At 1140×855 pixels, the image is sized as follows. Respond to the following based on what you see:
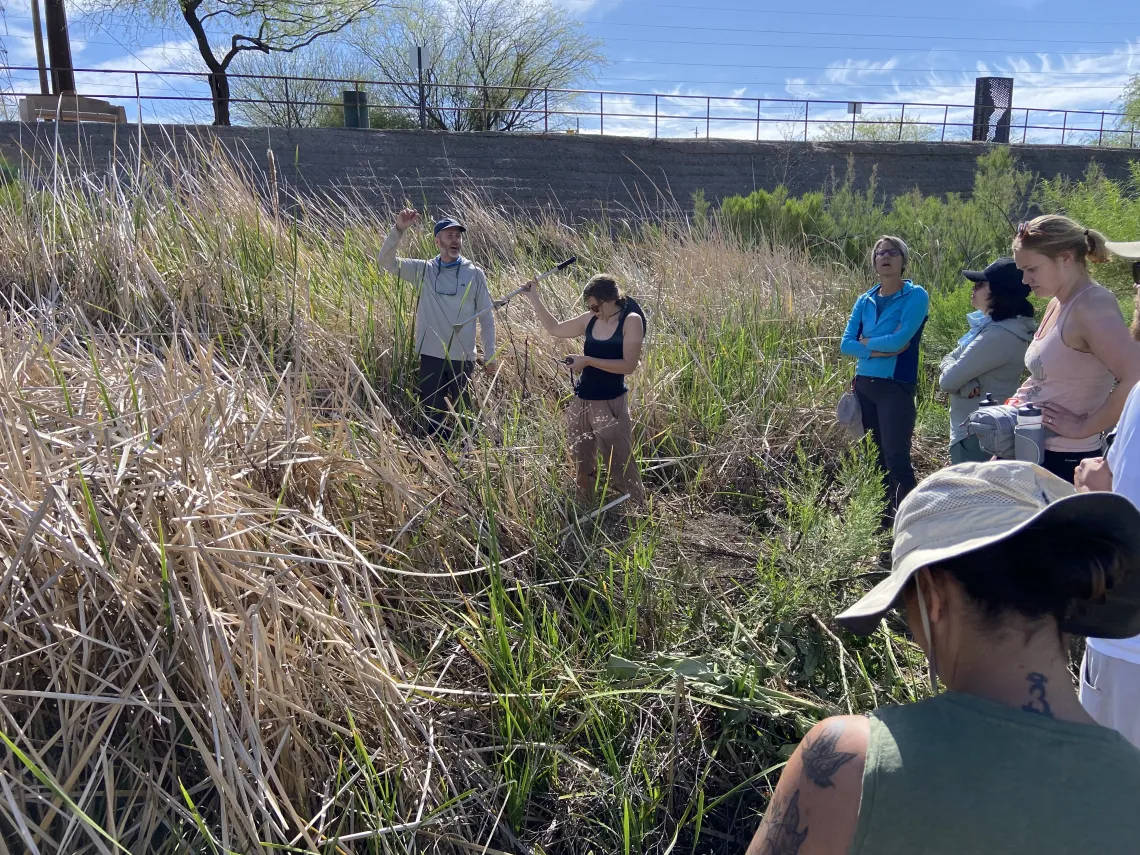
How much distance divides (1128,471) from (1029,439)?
3.51 feet

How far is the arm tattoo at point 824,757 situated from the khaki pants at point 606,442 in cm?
268

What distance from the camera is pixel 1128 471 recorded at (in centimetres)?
171

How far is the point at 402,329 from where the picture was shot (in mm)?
4359

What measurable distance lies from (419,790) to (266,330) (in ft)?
8.34

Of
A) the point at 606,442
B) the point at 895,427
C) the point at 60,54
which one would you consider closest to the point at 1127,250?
the point at 895,427

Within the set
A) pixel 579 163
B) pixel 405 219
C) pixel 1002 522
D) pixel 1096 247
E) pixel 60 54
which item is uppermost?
pixel 60 54

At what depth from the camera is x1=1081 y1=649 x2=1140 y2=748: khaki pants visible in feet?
5.55

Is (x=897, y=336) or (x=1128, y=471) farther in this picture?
(x=897, y=336)

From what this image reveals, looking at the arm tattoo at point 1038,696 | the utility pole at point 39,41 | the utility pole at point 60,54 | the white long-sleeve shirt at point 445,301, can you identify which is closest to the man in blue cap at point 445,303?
the white long-sleeve shirt at point 445,301

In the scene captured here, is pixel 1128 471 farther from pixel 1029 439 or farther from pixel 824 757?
pixel 824 757

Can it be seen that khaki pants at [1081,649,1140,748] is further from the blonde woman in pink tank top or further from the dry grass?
the blonde woman in pink tank top

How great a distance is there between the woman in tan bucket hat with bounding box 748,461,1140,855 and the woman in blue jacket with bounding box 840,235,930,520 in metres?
3.44

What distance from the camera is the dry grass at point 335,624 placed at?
1.83 metres

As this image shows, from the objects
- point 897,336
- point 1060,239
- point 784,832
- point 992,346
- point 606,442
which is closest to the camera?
point 784,832
